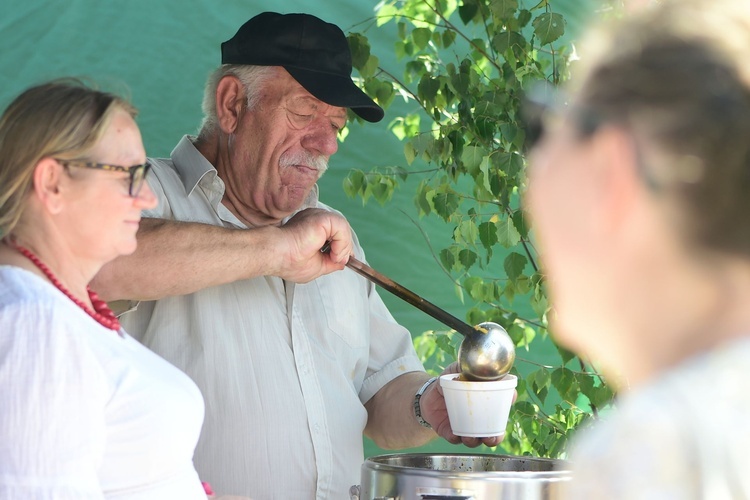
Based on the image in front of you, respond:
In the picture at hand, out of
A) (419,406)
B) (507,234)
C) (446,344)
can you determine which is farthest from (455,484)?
(446,344)

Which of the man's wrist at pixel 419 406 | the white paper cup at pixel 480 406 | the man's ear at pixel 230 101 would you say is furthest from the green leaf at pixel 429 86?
the white paper cup at pixel 480 406

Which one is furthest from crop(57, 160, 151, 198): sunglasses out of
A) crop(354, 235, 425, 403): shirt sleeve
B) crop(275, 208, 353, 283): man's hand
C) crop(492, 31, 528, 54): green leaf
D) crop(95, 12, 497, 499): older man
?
crop(492, 31, 528, 54): green leaf

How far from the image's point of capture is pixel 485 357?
195 cm

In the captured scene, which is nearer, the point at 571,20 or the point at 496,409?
the point at 496,409

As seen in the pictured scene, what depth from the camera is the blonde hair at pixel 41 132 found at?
1439 millimetres

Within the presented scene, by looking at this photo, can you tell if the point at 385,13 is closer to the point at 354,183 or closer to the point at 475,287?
the point at 354,183

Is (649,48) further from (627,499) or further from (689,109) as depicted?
(627,499)

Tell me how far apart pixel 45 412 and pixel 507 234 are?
5.18ft

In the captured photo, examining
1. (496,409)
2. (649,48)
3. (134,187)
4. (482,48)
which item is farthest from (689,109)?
(482,48)

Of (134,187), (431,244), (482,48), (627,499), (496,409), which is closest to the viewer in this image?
(627,499)

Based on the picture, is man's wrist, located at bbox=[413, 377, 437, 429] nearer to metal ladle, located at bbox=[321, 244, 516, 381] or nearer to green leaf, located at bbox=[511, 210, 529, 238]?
metal ladle, located at bbox=[321, 244, 516, 381]

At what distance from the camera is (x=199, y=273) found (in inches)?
77.4

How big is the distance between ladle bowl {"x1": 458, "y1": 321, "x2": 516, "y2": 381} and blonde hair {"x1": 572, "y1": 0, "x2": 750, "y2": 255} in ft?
4.39

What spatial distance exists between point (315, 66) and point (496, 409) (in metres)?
0.95
